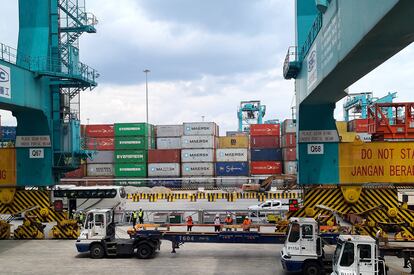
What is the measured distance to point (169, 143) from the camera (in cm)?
5556

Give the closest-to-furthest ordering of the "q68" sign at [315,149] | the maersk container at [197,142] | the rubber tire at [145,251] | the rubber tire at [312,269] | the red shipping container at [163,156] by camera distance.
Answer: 1. the rubber tire at [312,269]
2. the rubber tire at [145,251]
3. the "q68" sign at [315,149]
4. the red shipping container at [163,156]
5. the maersk container at [197,142]

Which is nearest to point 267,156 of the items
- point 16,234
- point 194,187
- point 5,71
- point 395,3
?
point 194,187

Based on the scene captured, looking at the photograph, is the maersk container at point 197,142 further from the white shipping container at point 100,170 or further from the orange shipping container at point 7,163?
the orange shipping container at point 7,163

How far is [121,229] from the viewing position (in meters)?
24.5

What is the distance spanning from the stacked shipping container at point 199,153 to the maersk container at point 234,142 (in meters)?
2.17

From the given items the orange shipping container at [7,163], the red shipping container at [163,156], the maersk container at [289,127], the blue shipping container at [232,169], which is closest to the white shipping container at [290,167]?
the maersk container at [289,127]

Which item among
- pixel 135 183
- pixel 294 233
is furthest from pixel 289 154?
pixel 294 233

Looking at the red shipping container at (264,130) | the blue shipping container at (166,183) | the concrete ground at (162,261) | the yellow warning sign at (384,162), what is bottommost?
the concrete ground at (162,261)

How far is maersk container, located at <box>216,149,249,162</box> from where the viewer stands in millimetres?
53500

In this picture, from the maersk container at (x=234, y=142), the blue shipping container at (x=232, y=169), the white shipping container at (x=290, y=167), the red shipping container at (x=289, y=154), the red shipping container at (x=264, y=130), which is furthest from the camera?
the maersk container at (x=234, y=142)

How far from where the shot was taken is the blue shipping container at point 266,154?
176 feet

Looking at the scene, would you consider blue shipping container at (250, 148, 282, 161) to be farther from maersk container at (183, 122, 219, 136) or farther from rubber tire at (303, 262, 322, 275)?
rubber tire at (303, 262, 322, 275)

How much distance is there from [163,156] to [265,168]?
13.3m

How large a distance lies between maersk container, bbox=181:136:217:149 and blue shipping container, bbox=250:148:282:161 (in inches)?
214
